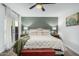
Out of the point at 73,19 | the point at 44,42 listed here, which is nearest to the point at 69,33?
the point at 73,19

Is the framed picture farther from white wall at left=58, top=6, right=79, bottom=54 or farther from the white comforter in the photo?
the white comforter

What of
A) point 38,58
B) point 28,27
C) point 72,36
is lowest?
point 38,58

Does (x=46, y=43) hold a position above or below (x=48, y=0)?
below

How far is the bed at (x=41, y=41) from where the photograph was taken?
1592 mm

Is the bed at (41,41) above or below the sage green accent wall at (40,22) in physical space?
below

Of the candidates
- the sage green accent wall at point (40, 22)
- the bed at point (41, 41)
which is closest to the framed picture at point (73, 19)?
the sage green accent wall at point (40, 22)

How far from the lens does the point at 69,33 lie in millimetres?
1626

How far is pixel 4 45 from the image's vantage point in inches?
63.0

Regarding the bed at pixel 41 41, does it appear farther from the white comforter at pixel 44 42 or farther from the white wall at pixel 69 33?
the white wall at pixel 69 33

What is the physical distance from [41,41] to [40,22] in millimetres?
268

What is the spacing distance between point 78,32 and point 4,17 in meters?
0.91

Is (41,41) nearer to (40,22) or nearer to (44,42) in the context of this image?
(44,42)

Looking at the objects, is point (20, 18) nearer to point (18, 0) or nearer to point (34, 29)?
point (34, 29)

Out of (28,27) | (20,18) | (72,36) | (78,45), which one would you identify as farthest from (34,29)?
(78,45)
